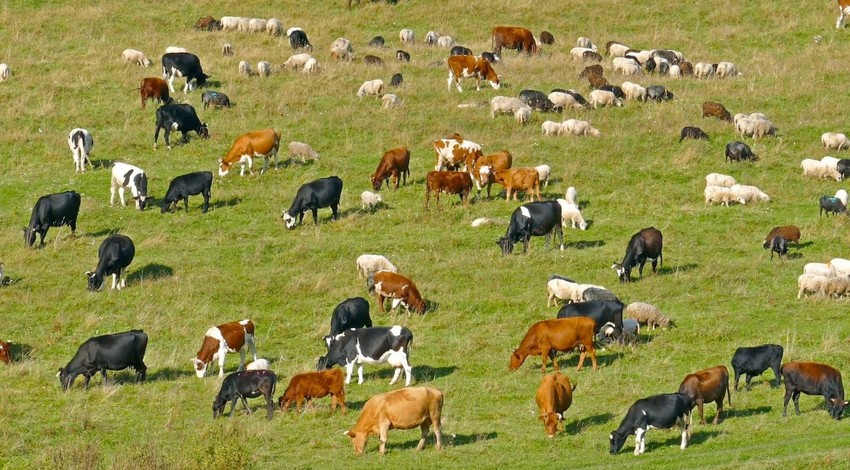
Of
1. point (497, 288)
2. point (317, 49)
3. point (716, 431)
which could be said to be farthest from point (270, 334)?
point (317, 49)

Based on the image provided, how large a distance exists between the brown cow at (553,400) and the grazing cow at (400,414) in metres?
1.85

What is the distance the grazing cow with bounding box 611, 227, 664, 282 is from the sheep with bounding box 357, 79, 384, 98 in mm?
16935

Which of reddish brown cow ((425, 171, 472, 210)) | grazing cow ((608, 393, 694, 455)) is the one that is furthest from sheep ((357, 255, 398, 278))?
grazing cow ((608, 393, 694, 455))

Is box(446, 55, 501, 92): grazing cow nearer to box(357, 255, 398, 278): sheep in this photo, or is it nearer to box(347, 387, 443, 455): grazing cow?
box(357, 255, 398, 278): sheep

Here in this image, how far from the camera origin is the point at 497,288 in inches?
1237

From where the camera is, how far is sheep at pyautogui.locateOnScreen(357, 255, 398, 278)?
107ft

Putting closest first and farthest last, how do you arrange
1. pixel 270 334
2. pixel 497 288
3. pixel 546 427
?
pixel 546 427 < pixel 270 334 < pixel 497 288

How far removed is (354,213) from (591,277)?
795cm

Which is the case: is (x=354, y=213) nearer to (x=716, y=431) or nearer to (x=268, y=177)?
(x=268, y=177)

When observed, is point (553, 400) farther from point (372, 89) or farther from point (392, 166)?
point (372, 89)

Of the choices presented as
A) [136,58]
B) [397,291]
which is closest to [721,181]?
[397,291]

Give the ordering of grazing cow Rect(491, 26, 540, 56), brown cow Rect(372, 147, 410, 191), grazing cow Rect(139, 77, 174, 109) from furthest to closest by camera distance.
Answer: grazing cow Rect(491, 26, 540, 56), grazing cow Rect(139, 77, 174, 109), brown cow Rect(372, 147, 410, 191)

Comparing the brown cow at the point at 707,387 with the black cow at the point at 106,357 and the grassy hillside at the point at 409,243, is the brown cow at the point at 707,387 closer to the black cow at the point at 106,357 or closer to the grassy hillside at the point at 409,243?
the grassy hillside at the point at 409,243

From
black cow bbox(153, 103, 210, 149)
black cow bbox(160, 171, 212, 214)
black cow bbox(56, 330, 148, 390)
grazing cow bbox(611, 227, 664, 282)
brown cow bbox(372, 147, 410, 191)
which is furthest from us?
black cow bbox(153, 103, 210, 149)
